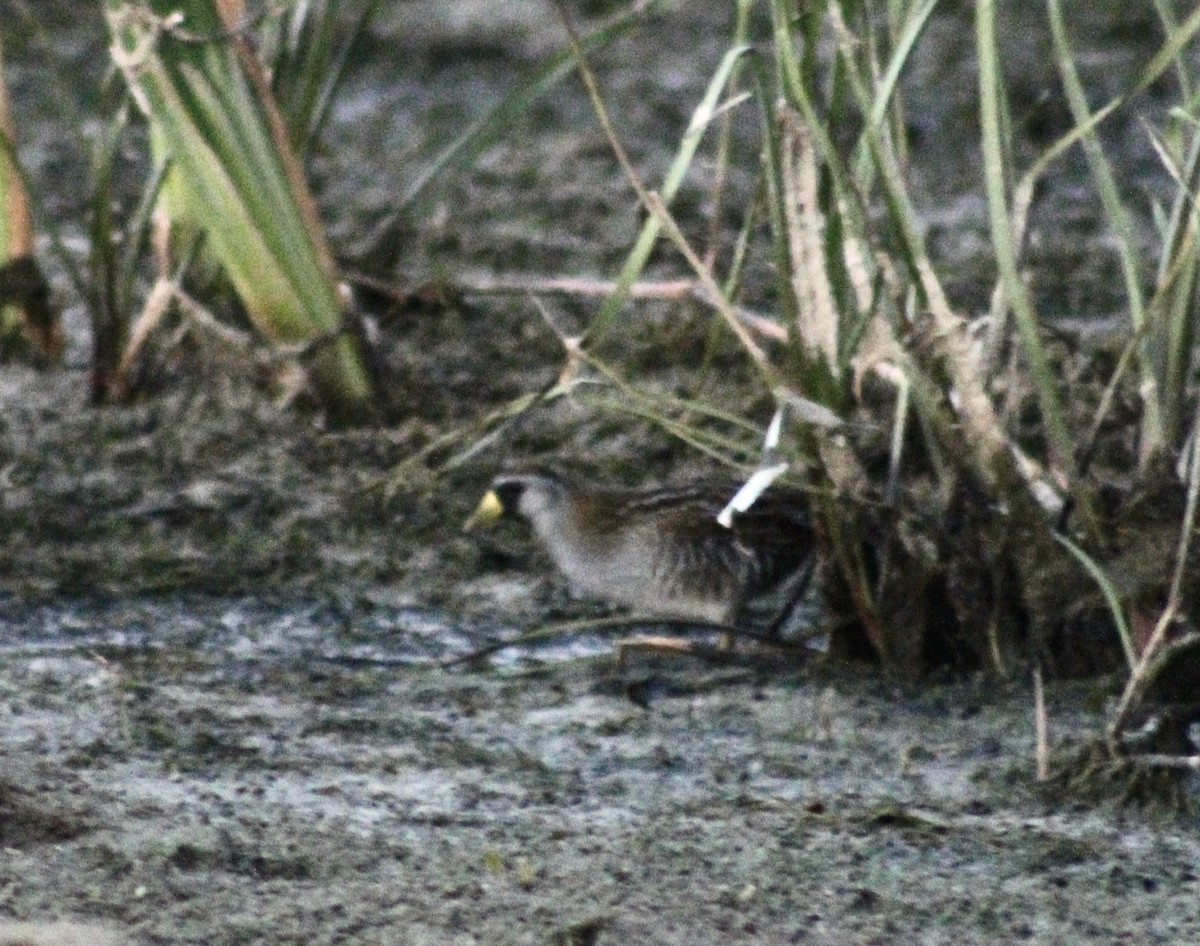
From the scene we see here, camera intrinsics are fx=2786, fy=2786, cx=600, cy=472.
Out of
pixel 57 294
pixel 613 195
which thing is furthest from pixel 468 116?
pixel 57 294

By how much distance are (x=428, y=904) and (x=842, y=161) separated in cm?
125

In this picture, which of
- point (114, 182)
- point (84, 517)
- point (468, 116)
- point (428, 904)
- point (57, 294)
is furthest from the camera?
point (468, 116)

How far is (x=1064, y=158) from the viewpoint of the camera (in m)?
7.99

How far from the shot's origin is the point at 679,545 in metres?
4.83

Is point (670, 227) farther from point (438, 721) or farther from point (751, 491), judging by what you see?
point (438, 721)

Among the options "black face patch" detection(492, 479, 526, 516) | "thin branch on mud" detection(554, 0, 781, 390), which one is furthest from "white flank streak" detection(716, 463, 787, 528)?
"black face patch" detection(492, 479, 526, 516)

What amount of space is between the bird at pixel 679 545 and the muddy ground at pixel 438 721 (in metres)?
0.15

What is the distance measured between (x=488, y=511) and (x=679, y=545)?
465 mm

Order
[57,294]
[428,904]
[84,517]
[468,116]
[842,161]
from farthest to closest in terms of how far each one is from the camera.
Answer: [468,116] < [57,294] < [84,517] < [842,161] < [428,904]

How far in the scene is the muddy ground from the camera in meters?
3.55

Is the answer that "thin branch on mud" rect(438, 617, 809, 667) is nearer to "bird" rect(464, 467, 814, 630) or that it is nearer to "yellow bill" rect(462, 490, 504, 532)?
"bird" rect(464, 467, 814, 630)

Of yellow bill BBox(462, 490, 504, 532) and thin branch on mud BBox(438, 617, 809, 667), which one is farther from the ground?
yellow bill BBox(462, 490, 504, 532)

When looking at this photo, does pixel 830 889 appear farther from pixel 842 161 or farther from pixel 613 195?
pixel 613 195

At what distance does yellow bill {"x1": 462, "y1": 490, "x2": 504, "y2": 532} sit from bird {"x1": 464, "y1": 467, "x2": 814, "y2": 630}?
0.11 metres
